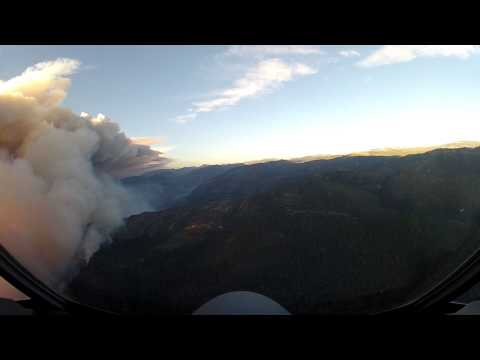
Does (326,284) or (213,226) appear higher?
(213,226)

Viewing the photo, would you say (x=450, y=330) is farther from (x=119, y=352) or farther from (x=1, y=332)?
(x=1, y=332)

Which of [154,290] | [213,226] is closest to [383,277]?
[213,226]

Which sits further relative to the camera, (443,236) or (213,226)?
(213,226)

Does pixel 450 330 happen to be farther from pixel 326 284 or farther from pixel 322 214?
pixel 322 214

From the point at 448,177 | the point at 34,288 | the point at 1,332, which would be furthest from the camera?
the point at 448,177

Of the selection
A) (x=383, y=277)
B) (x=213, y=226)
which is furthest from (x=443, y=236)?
(x=213, y=226)

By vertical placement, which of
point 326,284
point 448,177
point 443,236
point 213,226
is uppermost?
point 448,177
